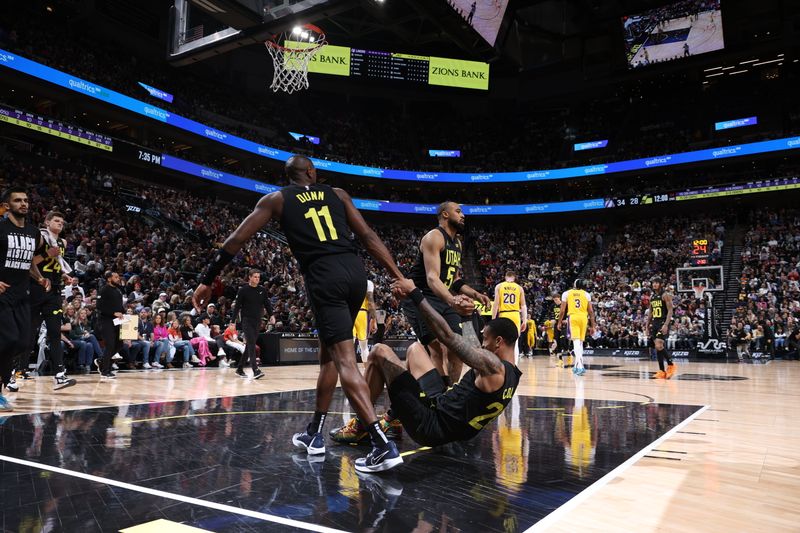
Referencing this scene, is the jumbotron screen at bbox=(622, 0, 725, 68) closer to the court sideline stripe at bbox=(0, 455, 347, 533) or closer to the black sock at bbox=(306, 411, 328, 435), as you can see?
the black sock at bbox=(306, 411, 328, 435)

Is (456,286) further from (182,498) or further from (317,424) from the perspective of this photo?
(182,498)

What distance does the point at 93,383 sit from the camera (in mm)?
8289

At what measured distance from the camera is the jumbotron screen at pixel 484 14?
15430mm

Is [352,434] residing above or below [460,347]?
below

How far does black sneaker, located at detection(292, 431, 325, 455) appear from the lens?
3.43m

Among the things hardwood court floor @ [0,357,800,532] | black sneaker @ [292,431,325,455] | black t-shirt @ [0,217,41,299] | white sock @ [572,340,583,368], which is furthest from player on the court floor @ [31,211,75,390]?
white sock @ [572,340,583,368]

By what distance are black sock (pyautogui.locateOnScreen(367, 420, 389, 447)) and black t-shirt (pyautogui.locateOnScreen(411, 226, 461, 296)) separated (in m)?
1.92

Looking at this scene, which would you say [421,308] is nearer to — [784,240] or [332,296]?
[332,296]

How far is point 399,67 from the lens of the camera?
31812 millimetres

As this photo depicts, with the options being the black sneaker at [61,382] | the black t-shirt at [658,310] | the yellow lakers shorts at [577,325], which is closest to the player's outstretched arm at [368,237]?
the black sneaker at [61,382]

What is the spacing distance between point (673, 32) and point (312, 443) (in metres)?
30.6

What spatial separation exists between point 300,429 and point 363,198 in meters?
31.6

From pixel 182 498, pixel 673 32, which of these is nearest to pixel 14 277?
pixel 182 498

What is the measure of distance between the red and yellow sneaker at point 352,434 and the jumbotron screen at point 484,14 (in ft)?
45.6
